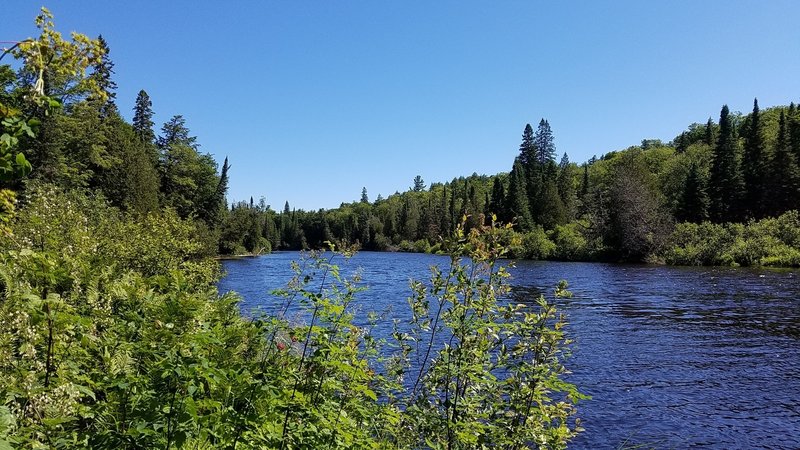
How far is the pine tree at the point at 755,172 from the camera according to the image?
60656 millimetres

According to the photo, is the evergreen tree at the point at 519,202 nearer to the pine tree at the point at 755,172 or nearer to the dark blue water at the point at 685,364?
the pine tree at the point at 755,172

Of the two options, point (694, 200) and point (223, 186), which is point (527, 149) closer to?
point (694, 200)

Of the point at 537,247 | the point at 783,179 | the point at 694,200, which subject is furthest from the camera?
the point at 537,247

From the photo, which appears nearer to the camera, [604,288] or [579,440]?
[579,440]

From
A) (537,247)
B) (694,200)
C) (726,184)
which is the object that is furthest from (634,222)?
(726,184)

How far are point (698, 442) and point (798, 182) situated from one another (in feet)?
209

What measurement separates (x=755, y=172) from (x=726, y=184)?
343cm


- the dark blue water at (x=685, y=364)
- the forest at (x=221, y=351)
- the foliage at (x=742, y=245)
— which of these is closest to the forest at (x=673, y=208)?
the foliage at (x=742, y=245)

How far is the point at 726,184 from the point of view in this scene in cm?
6378

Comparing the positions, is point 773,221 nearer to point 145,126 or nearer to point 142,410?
point 142,410

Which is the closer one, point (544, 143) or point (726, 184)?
point (726, 184)

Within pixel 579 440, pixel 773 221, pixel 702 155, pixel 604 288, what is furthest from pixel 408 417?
pixel 702 155

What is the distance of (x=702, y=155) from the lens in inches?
3433

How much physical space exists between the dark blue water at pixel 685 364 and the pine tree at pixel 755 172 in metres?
39.0
